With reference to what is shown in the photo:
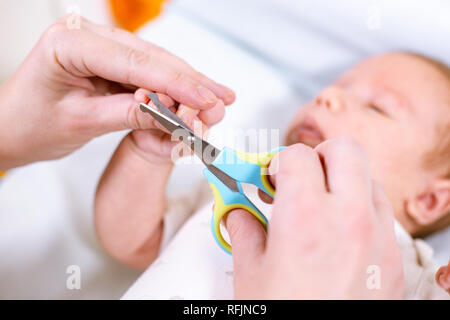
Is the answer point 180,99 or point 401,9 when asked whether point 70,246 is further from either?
point 401,9

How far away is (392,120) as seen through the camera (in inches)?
36.2

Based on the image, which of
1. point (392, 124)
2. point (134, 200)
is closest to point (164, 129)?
point (134, 200)

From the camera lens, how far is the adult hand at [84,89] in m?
0.62

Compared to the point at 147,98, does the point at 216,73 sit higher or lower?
higher

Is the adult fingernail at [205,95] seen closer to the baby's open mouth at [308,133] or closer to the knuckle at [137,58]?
the knuckle at [137,58]

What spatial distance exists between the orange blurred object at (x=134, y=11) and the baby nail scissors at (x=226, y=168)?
1359mm

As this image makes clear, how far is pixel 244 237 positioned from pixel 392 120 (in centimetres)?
59

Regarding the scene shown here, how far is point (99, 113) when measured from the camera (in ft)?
2.27

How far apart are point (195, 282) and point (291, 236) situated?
327mm

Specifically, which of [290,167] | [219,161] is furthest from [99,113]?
[290,167]

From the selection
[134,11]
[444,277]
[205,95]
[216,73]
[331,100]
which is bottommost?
[444,277]

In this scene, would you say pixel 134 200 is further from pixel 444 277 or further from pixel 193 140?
pixel 444 277

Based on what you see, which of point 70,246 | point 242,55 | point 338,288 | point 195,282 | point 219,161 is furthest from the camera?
point 242,55

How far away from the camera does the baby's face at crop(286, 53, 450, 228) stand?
0.89 metres
